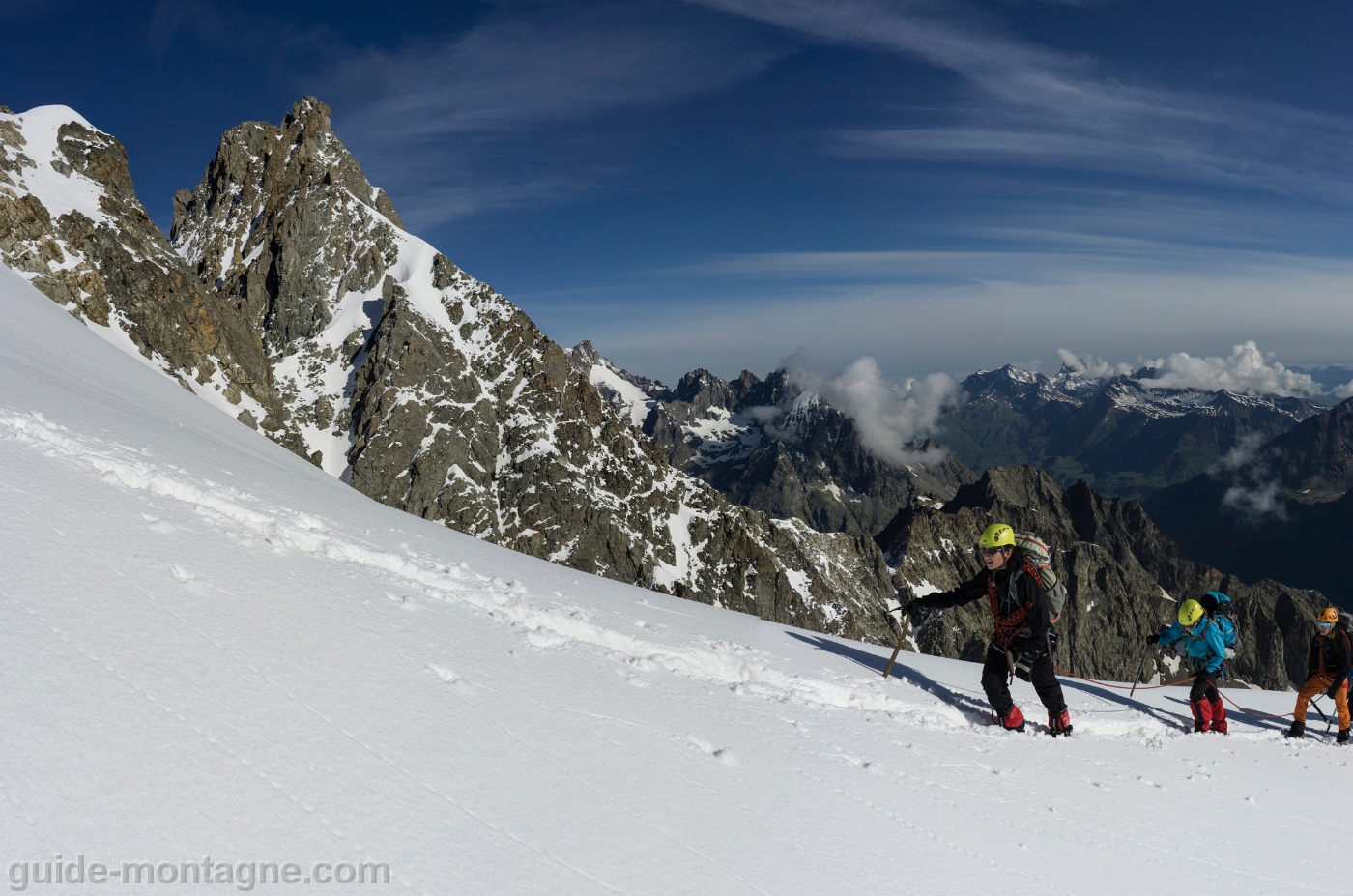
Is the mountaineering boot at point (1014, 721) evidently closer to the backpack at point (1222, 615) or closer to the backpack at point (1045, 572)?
the backpack at point (1045, 572)

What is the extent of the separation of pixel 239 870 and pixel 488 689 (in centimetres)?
266

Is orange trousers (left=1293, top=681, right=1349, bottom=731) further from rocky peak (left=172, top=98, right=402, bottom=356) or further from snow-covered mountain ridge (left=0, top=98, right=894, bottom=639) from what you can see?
rocky peak (left=172, top=98, right=402, bottom=356)

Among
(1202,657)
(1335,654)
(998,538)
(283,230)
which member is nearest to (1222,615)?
(1202,657)

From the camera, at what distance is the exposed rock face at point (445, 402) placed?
16075 centimetres

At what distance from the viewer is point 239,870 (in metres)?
3.21

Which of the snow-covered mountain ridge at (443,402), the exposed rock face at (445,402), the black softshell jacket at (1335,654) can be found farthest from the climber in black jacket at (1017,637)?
the snow-covered mountain ridge at (443,402)

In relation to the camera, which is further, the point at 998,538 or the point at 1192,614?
the point at 1192,614

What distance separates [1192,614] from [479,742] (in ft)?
47.8

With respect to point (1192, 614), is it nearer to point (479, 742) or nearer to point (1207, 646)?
point (1207, 646)

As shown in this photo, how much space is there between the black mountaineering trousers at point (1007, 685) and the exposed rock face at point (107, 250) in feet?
302

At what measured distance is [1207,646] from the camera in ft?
41.9

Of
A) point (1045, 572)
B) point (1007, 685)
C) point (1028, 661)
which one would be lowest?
point (1007, 685)

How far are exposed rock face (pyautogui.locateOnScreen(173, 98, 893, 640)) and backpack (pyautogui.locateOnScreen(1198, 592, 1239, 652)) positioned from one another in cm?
14460

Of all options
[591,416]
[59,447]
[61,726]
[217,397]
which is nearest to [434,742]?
[61,726]
